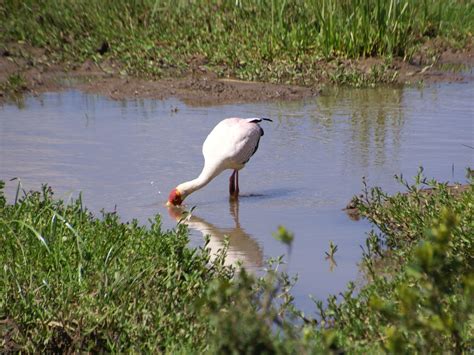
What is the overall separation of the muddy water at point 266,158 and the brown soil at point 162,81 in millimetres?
309

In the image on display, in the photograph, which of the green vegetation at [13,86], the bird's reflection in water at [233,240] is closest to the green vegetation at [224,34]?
the green vegetation at [13,86]

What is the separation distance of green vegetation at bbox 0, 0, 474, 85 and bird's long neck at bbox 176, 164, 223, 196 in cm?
419

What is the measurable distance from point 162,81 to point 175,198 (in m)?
4.61

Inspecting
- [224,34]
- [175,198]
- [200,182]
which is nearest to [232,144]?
[200,182]

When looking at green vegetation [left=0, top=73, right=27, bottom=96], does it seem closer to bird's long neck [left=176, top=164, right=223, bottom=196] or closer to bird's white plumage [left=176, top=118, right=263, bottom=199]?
bird's white plumage [left=176, top=118, right=263, bottom=199]

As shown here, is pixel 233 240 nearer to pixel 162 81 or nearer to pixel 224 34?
pixel 162 81

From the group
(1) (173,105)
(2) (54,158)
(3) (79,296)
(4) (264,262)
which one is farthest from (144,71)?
(3) (79,296)

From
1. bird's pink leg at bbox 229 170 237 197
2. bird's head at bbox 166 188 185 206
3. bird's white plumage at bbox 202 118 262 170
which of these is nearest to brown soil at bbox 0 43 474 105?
bird's white plumage at bbox 202 118 262 170

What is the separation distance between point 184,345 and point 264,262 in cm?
200

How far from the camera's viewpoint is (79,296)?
14.9 feet

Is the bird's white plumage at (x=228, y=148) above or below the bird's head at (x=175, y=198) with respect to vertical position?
above

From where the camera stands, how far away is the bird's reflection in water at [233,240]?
622cm

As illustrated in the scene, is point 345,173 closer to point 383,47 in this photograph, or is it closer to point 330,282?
point 330,282

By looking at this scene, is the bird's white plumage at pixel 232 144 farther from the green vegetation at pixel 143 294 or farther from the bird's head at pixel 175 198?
the green vegetation at pixel 143 294
